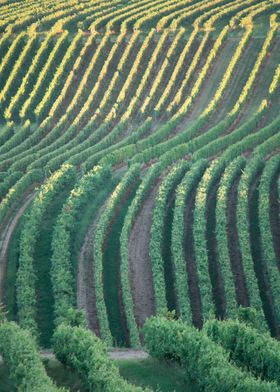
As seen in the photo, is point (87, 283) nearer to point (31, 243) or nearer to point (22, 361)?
point (31, 243)

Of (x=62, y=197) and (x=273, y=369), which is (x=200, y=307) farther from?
(x=62, y=197)

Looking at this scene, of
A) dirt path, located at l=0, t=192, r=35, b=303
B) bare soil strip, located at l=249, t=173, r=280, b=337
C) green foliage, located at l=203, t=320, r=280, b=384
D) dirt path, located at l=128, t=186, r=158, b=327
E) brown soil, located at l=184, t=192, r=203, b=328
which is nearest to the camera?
green foliage, located at l=203, t=320, r=280, b=384

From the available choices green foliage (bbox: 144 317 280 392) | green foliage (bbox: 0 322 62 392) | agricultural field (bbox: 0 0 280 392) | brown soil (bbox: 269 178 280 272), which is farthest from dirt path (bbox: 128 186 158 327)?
green foliage (bbox: 0 322 62 392)

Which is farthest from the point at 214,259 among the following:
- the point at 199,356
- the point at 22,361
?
the point at 22,361

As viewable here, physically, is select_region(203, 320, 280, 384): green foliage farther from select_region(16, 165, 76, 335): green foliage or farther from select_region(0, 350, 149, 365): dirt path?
select_region(16, 165, 76, 335): green foliage

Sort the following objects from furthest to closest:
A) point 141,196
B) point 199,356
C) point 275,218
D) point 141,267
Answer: point 141,196 < point 275,218 < point 141,267 < point 199,356

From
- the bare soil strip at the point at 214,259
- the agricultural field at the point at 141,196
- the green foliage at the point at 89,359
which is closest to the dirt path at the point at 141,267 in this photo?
the agricultural field at the point at 141,196
